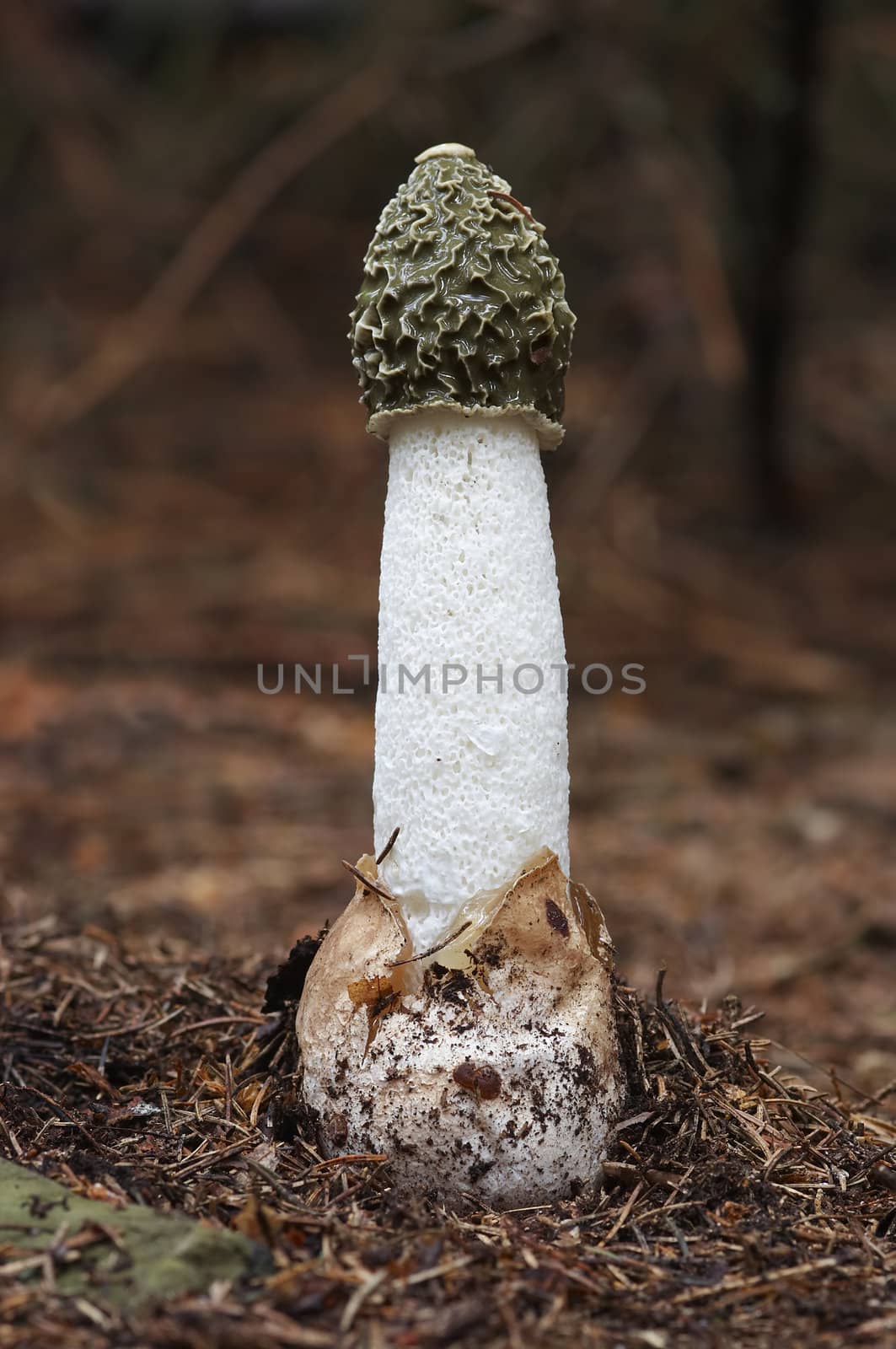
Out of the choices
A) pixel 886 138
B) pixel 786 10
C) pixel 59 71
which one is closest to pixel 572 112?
pixel 786 10

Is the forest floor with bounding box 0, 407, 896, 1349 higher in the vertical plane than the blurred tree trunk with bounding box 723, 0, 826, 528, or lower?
lower

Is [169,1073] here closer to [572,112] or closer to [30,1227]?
[30,1227]

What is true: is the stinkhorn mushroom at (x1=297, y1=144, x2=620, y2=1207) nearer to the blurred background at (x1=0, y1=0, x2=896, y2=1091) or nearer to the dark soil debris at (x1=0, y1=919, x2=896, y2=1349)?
the dark soil debris at (x1=0, y1=919, x2=896, y2=1349)

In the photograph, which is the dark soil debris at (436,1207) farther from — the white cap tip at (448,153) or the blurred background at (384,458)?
the white cap tip at (448,153)

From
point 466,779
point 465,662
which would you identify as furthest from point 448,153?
point 466,779

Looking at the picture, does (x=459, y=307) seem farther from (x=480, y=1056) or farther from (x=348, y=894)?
(x=348, y=894)

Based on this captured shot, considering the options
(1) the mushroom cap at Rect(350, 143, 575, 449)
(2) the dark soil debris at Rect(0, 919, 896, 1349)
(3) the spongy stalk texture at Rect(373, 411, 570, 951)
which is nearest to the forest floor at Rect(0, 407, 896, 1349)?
(2) the dark soil debris at Rect(0, 919, 896, 1349)

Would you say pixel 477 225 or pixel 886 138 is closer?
pixel 477 225
